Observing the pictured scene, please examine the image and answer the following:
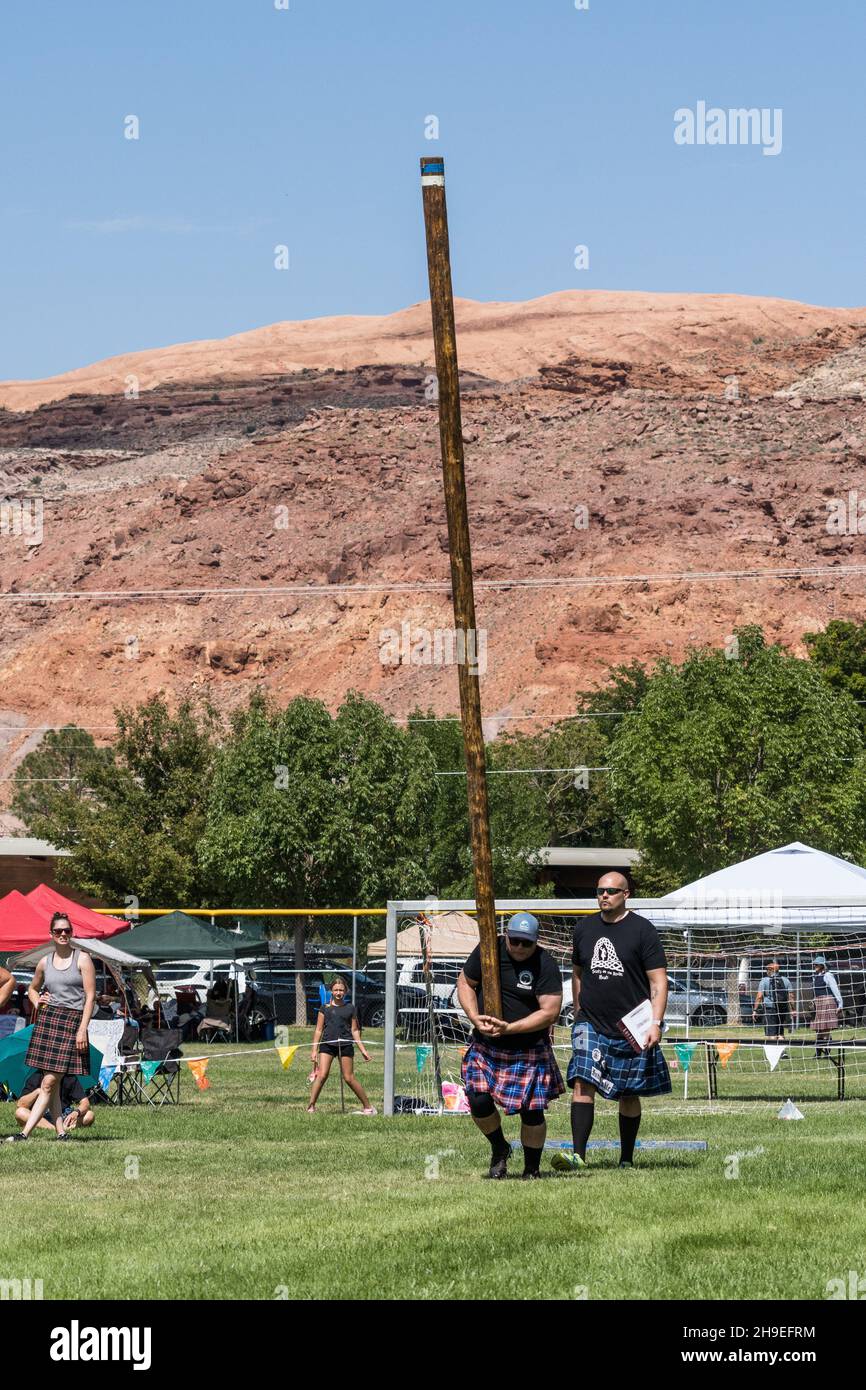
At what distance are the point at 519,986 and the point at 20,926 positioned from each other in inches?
653

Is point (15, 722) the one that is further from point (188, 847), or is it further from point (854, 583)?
point (188, 847)

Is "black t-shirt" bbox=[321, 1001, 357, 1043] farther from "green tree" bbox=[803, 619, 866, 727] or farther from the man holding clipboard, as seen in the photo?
"green tree" bbox=[803, 619, 866, 727]

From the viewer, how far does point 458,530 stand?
919 centimetres

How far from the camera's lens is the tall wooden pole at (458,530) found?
9.08 meters

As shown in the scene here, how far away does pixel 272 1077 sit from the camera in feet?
69.3

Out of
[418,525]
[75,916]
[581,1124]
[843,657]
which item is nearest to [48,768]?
[418,525]

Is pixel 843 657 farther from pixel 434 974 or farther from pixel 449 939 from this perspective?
pixel 434 974

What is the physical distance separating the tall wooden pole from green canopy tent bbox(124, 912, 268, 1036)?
18030mm

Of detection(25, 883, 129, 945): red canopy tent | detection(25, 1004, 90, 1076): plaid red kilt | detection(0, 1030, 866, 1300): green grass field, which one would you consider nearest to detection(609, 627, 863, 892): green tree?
detection(25, 883, 129, 945): red canopy tent

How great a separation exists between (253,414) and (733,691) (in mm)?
99180

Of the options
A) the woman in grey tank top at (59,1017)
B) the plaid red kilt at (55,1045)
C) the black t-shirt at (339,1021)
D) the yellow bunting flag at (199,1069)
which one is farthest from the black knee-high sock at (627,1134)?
the yellow bunting flag at (199,1069)

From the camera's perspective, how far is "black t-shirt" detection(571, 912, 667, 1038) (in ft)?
31.4

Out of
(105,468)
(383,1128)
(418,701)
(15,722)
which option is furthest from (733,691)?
(105,468)
